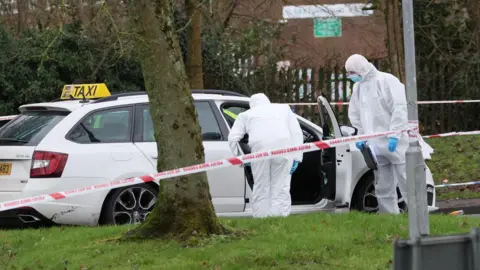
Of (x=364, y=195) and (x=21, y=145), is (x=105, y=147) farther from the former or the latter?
(x=364, y=195)

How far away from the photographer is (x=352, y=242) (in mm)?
7484

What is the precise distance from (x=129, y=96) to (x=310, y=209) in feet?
7.83

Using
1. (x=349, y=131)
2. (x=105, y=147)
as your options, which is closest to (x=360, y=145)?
(x=349, y=131)

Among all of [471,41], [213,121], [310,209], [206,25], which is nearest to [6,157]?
[213,121]

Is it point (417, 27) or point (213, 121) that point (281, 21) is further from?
point (213, 121)

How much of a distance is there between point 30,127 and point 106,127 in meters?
0.81

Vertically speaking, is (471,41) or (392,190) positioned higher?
(471,41)

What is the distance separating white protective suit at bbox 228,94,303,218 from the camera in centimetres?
977

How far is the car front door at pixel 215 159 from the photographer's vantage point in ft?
33.1

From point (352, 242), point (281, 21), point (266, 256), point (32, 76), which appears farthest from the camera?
point (281, 21)

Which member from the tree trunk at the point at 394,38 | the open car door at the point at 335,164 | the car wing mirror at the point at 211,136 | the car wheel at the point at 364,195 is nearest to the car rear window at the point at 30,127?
the car wing mirror at the point at 211,136

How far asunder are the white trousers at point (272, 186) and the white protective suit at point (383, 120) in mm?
963

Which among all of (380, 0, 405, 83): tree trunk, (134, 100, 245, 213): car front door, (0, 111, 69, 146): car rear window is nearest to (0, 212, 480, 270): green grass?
(0, 111, 69, 146): car rear window

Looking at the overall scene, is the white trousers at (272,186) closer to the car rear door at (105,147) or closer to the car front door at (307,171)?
the car front door at (307,171)
